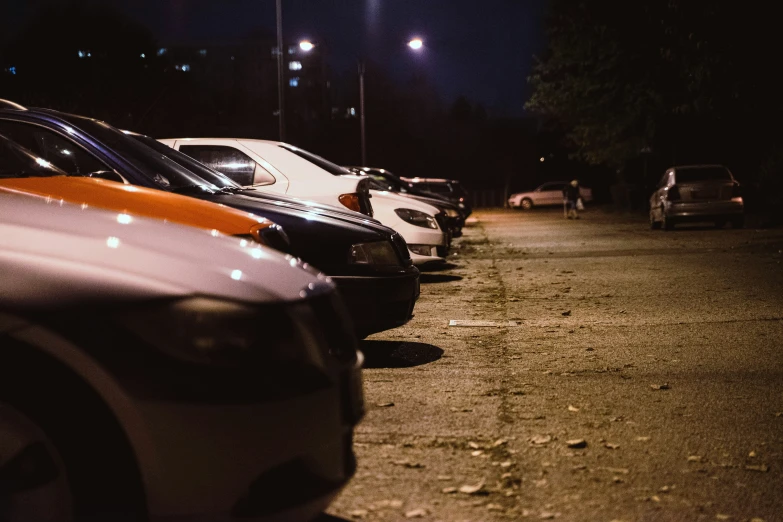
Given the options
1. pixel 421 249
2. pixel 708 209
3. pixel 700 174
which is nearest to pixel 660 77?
pixel 700 174

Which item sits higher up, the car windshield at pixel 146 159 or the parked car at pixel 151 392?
the car windshield at pixel 146 159

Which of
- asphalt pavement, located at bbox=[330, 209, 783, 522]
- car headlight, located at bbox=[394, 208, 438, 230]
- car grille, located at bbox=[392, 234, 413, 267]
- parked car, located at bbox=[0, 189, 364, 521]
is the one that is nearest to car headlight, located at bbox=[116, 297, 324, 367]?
parked car, located at bbox=[0, 189, 364, 521]

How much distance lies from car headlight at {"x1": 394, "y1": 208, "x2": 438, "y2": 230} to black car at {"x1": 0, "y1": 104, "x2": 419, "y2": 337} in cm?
653

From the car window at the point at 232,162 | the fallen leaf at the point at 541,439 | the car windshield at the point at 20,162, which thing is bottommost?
the fallen leaf at the point at 541,439

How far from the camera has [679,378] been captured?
703 centimetres

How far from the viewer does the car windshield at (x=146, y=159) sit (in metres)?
7.71

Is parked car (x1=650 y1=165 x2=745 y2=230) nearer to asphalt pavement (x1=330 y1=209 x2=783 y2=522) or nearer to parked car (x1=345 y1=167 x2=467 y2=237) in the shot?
parked car (x1=345 y1=167 x2=467 y2=237)

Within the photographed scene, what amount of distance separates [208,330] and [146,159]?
16.7ft

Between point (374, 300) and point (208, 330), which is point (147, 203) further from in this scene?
point (208, 330)

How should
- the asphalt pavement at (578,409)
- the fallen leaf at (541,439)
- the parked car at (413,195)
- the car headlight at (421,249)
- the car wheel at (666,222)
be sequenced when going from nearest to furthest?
the asphalt pavement at (578,409) → the fallen leaf at (541,439) → the car headlight at (421,249) → the parked car at (413,195) → the car wheel at (666,222)

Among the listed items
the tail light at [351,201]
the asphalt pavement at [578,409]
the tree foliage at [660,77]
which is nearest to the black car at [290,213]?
the asphalt pavement at [578,409]

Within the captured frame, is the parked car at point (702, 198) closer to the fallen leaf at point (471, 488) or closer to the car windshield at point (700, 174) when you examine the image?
the car windshield at point (700, 174)

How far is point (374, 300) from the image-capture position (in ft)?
23.7

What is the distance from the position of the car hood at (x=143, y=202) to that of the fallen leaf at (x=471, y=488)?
2.28 m
